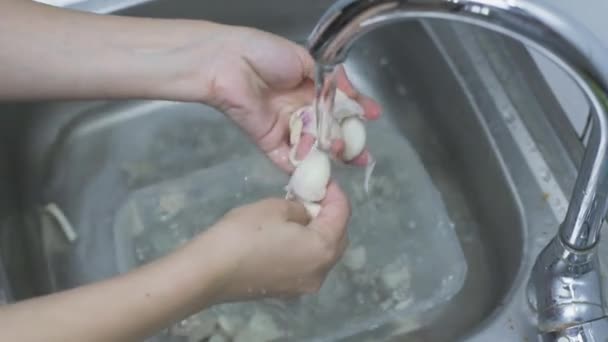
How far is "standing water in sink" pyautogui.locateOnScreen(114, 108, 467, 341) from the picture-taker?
719mm

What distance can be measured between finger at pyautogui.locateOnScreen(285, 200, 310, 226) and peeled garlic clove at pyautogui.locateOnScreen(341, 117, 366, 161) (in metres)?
0.09

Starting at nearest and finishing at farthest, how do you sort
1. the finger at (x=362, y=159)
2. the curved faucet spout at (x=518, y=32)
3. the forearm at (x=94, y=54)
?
1. the curved faucet spout at (x=518, y=32)
2. the forearm at (x=94, y=54)
3. the finger at (x=362, y=159)

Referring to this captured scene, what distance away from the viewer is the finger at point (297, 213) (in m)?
0.61

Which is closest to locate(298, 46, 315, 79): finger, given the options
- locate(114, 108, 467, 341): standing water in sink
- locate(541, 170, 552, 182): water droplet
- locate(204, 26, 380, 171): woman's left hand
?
locate(204, 26, 380, 171): woman's left hand

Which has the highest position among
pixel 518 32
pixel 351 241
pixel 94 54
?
pixel 518 32

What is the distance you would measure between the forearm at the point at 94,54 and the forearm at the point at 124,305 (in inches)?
7.8

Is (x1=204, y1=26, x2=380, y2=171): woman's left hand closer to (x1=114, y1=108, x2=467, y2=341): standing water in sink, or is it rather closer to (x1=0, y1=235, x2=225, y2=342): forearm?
(x1=114, y1=108, x2=467, y2=341): standing water in sink

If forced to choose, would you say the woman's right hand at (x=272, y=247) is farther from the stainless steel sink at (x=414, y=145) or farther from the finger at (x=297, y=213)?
the stainless steel sink at (x=414, y=145)

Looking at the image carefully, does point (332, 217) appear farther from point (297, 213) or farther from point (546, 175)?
point (546, 175)

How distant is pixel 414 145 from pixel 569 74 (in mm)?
414

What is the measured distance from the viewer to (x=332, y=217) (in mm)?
624

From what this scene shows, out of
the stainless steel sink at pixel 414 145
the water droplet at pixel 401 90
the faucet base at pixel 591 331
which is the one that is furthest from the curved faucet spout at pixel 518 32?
the water droplet at pixel 401 90

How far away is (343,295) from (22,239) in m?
0.31

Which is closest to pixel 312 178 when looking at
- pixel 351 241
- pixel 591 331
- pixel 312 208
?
pixel 312 208
